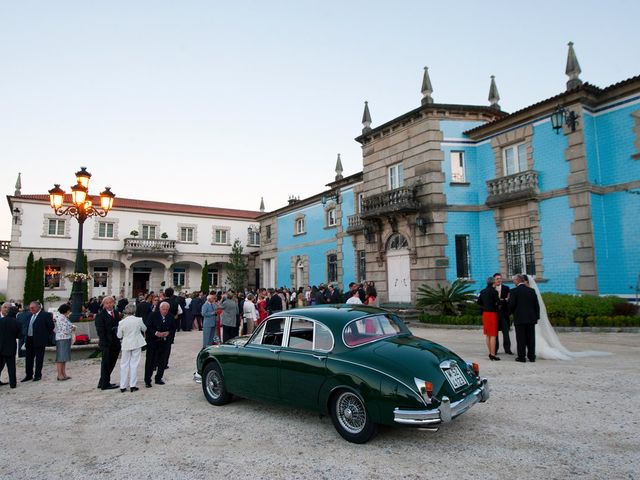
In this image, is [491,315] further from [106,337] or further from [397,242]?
[397,242]

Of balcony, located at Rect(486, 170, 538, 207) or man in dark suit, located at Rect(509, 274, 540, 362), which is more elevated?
balcony, located at Rect(486, 170, 538, 207)

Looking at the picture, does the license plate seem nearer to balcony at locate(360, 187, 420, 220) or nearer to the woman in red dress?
the woman in red dress

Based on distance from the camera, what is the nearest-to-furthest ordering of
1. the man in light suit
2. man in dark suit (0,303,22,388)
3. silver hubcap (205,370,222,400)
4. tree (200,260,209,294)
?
1. silver hubcap (205,370,222,400)
2. man in dark suit (0,303,22,388)
3. the man in light suit
4. tree (200,260,209,294)

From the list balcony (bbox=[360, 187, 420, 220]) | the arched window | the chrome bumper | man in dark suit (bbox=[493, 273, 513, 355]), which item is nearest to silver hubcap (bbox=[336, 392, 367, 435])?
the chrome bumper

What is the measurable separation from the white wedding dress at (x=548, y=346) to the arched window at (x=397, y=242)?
33.9ft

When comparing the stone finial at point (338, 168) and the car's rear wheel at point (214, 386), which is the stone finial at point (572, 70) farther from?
the stone finial at point (338, 168)

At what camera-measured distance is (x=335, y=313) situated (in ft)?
18.5

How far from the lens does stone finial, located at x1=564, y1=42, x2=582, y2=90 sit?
1513cm

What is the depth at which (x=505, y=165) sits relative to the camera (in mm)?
17531

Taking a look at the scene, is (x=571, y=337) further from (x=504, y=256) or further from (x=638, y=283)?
(x=504, y=256)

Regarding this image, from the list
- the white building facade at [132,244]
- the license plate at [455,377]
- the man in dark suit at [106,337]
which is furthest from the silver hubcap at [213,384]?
the white building facade at [132,244]

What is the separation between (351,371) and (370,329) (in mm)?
844

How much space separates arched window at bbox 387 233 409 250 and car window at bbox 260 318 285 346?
46.6ft

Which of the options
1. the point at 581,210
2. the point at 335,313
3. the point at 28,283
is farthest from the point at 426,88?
the point at 28,283
